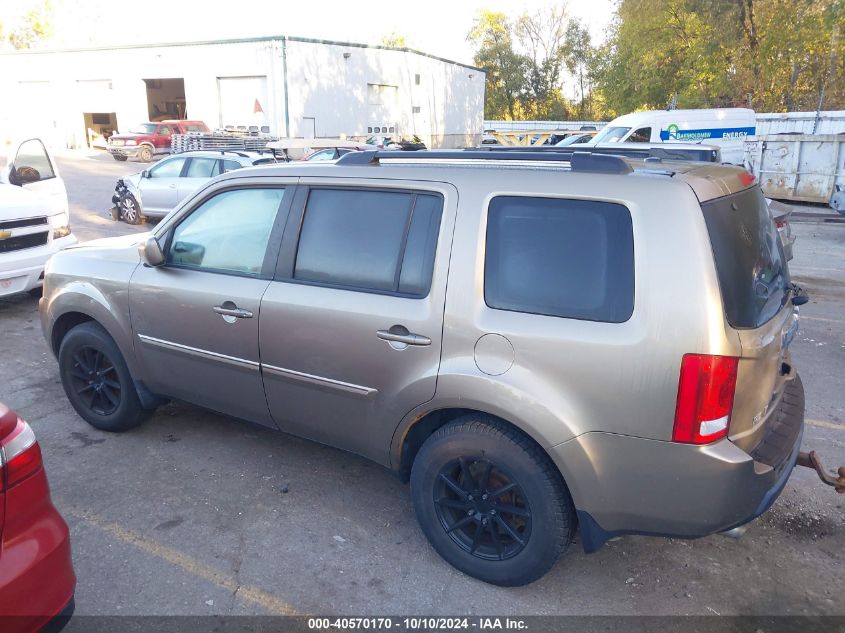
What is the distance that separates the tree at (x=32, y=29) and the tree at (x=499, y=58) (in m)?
38.9

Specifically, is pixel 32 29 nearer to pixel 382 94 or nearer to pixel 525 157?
pixel 382 94

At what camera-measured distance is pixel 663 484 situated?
2.60m

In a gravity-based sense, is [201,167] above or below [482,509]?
above

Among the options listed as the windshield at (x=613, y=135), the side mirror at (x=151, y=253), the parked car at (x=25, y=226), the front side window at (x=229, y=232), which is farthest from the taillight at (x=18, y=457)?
the windshield at (x=613, y=135)

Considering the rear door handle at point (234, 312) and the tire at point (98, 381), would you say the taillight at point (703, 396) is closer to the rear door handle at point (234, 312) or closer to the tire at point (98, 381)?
the rear door handle at point (234, 312)

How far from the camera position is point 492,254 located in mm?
2916

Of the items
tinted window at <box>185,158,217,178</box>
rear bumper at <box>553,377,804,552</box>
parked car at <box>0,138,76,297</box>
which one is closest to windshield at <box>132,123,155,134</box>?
tinted window at <box>185,158,217,178</box>

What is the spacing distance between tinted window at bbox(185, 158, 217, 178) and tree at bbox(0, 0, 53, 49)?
6048cm

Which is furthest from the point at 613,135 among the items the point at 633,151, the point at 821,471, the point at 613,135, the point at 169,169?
the point at 821,471

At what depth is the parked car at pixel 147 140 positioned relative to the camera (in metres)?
29.2

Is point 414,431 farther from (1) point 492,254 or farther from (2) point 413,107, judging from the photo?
(2) point 413,107

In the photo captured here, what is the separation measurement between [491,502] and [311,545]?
1.01 meters

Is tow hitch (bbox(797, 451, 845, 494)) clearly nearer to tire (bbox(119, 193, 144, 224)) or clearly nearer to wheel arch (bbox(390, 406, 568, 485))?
wheel arch (bbox(390, 406, 568, 485))

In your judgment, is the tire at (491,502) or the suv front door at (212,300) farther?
the suv front door at (212,300)
